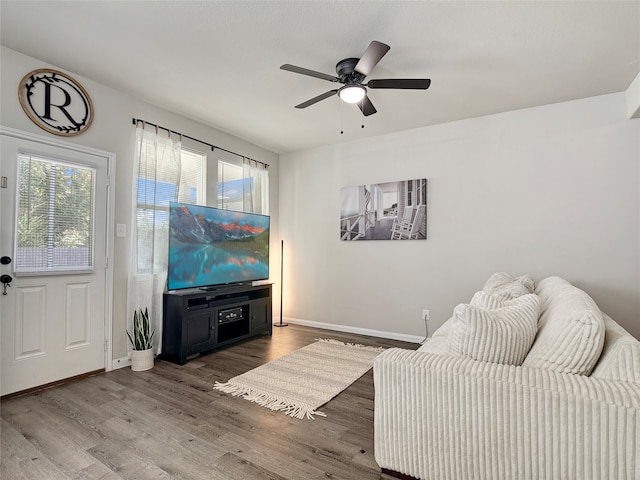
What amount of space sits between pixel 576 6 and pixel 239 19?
2106 mm

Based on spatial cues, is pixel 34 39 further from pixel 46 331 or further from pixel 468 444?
pixel 468 444

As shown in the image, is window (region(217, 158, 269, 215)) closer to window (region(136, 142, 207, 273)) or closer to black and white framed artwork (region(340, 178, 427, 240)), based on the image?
window (region(136, 142, 207, 273))

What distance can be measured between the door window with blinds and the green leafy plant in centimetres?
62

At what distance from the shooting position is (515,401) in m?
1.27

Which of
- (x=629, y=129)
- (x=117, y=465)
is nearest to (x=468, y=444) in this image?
(x=117, y=465)

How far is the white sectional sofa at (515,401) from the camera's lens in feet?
3.79

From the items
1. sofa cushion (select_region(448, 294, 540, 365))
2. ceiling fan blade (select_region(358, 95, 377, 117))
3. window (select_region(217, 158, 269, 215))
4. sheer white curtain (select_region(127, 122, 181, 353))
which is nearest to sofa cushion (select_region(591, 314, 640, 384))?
sofa cushion (select_region(448, 294, 540, 365))

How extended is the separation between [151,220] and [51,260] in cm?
90

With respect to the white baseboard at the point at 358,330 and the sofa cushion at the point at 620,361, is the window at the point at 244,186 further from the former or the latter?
the sofa cushion at the point at 620,361

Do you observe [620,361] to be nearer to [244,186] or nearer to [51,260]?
[51,260]

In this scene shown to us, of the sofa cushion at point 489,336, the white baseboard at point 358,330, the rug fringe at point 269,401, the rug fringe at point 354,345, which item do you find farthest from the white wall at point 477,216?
the sofa cushion at point 489,336

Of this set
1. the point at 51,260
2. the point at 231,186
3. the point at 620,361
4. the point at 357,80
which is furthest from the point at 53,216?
the point at 620,361

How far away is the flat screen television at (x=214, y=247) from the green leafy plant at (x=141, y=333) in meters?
0.36

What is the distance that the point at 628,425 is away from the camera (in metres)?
1.10
